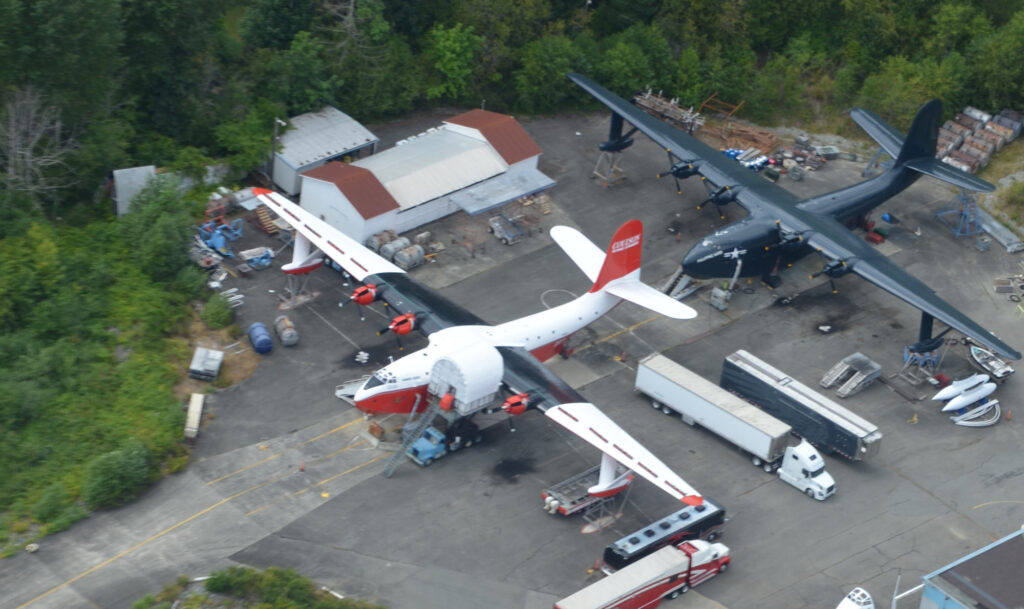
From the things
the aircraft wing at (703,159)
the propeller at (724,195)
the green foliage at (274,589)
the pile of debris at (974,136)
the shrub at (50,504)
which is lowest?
the shrub at (50,504)

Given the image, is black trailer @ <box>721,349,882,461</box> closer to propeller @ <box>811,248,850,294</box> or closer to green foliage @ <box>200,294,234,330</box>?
propeller @ <box>811,248,850,294</box>

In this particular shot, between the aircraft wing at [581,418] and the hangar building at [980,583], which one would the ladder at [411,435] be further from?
the hangar building at [980,583]

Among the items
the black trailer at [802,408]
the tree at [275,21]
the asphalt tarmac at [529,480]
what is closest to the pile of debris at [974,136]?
the asphalt tarmac at [529,480]

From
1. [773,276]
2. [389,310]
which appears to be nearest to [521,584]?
[389,310]

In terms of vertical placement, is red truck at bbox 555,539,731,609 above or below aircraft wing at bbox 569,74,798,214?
below

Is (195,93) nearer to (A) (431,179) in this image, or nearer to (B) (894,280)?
(A) (431,179)

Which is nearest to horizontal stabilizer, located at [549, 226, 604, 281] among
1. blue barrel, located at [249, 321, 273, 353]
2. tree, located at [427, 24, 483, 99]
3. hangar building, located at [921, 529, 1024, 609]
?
blue barrel, located at [249, 321, 273, 353]
